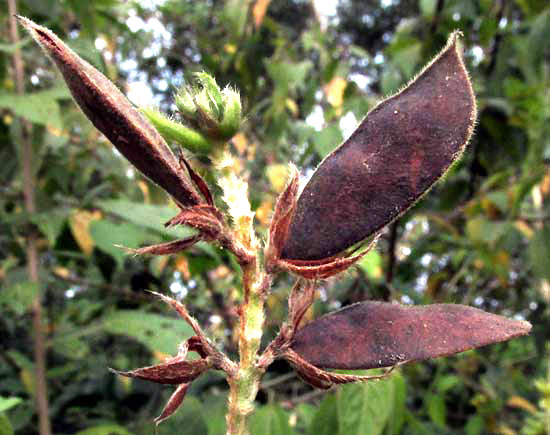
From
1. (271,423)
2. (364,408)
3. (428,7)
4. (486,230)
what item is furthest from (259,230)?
(428,7)

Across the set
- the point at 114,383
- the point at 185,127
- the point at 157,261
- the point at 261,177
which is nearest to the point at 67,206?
the point at 157,261

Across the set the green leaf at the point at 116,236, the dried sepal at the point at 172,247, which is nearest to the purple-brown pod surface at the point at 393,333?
the dried sepal at the point at 172,247

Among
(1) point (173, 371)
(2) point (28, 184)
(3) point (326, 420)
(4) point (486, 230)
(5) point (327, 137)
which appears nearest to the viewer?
(1) point (173, 371)

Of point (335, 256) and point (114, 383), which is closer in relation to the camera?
point (335, 256)

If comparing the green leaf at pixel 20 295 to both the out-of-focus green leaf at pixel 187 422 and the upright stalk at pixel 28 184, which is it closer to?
the upright stalk at pixel 28 184

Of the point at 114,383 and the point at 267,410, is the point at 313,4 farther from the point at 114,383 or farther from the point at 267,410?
the point at 267,410

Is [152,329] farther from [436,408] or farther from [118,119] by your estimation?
[436,408]
